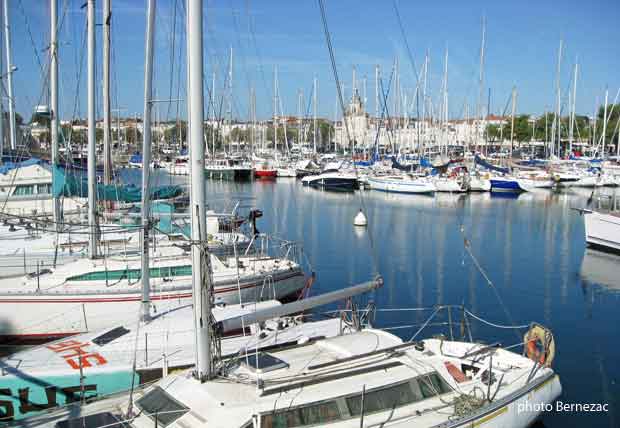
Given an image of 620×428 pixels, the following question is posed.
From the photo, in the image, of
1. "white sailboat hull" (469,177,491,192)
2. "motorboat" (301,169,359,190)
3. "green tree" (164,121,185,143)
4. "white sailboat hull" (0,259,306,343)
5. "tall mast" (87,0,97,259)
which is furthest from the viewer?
"motorboat" (301,169,359,190)

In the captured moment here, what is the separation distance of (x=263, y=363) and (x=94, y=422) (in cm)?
305

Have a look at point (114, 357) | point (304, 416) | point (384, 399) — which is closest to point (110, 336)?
point (114, 357)

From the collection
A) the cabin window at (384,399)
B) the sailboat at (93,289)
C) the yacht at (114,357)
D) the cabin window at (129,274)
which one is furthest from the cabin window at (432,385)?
the cabin window at (129,274)

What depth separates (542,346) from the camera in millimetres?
12969

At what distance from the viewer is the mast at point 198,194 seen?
9.60 meters

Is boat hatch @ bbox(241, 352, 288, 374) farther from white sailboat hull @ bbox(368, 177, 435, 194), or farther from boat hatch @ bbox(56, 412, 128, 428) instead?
white sailboat hull @ bbox(368, 177, 435, 194)

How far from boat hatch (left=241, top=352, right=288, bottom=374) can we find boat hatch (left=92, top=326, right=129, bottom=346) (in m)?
5.12

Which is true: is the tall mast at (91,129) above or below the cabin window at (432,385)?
above

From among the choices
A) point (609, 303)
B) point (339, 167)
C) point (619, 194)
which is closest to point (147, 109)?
point (609, 303)

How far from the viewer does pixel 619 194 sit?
67.7 m

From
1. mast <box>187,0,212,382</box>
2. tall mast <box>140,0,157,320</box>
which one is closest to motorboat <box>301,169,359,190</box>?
Answer: tall mast <box>140,0,157,320</box>

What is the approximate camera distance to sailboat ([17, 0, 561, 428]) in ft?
31.1

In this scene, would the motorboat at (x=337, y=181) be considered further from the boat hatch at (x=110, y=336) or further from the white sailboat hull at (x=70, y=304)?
the boat hatch at (x=110, y=336)

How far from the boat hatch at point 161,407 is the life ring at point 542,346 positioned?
7.71 metres
